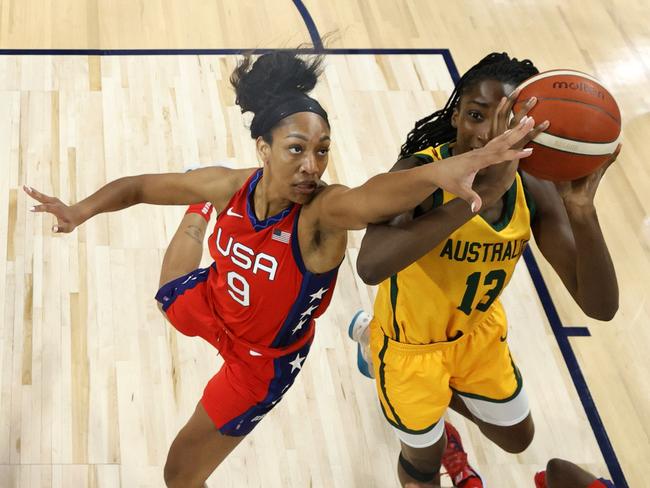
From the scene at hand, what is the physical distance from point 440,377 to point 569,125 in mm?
1082

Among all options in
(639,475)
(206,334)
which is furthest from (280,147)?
(639,475)

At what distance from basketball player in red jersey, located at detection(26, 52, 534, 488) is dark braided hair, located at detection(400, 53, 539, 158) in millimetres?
414

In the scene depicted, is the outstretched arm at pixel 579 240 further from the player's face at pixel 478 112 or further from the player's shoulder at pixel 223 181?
the player's shoulder at pixel 223 181

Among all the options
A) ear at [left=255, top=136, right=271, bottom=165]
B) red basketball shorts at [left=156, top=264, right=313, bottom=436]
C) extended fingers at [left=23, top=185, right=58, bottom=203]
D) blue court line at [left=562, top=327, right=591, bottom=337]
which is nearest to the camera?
ear at [left=255, top=136, right=271, bottom=165]

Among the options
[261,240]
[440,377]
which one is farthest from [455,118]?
[440,377]

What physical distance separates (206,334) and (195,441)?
1.28 feet

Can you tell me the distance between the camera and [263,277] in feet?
10.9

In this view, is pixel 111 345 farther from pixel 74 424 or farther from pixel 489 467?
pixel 489 467

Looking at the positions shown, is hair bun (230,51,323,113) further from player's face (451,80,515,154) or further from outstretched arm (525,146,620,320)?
outstretched arm (525,146,620,320)

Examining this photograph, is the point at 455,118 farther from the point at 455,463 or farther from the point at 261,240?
the point at 455,463

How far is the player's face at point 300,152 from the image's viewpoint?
10.1ft

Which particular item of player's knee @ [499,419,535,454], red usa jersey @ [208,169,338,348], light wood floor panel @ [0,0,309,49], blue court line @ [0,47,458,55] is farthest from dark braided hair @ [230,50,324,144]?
light wood floor panel @ [0,0,309,49]

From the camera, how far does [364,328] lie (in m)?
4.32

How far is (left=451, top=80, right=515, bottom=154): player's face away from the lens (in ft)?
10.0
